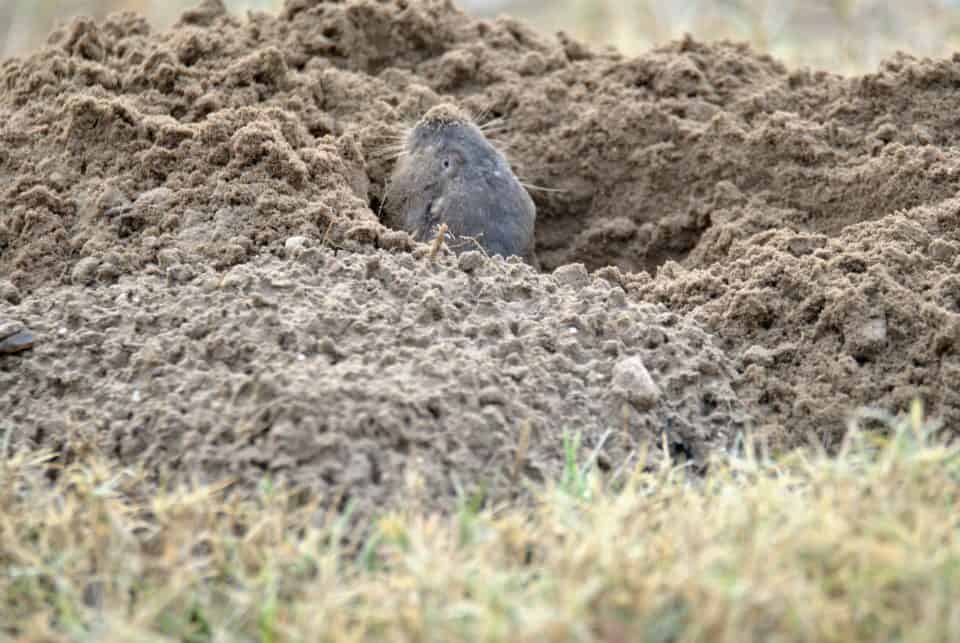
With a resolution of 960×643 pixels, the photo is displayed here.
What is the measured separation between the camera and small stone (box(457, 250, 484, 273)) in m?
3.35

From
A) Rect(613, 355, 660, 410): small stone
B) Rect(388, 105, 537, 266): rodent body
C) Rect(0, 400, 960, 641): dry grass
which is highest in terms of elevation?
Rect(388, 105, 537, 266): rodent body

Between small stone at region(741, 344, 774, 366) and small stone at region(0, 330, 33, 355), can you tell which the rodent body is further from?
small stone at region(0, 330, 33, 355)

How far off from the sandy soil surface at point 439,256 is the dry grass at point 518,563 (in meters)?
0.17

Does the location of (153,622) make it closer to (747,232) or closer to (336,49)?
(747,232)

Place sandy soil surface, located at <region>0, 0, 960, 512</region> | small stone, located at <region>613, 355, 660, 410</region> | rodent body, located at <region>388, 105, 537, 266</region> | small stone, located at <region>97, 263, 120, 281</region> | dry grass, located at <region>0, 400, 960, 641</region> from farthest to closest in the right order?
rodent body, located at <region>388, 105, 537, 266</region>, small stone, located at <region>97, 263, 120, 281</region>, small stone, located at <region>613, 355, 660, 410</region>, sandy soil surface, located at <region>0, 0, 960, 512</region>, dry grass, located at <region>0, 400, 960, 641</region>

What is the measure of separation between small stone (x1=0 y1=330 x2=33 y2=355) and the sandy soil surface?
0.06 feet

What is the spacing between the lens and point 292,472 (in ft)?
8.32

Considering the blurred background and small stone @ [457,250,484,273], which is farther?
the blurred background

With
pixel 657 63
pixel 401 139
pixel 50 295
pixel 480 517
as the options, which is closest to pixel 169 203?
pixel 50 295

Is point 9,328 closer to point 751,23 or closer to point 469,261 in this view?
point 469,261

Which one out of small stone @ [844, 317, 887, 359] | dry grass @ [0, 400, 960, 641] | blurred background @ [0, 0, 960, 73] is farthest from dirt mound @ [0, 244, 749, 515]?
blurred background @ [0, 0, 960, 73]

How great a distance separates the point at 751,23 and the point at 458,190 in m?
3.24

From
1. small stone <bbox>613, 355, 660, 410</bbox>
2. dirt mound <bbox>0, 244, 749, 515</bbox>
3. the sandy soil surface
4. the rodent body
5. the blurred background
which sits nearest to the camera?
dirt mound <bbox>0, 244, 749, 515</bbox>

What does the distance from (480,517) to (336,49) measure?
2671 millimetres
